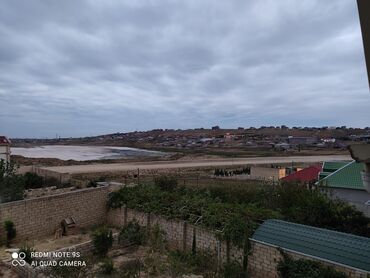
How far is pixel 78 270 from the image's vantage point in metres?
10.1

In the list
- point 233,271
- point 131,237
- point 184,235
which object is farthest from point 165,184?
point 233,271

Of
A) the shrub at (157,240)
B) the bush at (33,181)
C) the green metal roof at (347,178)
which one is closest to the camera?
the shrub at (157,240)

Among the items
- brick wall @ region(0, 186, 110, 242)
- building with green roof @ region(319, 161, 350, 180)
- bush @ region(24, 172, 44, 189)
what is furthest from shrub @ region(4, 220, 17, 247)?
building with green roof @ region(319, 161, 350, 180)

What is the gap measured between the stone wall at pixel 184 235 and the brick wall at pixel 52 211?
63.9 inches

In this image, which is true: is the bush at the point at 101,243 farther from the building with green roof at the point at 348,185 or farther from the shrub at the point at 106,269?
the building with green roof at the point at 348,185

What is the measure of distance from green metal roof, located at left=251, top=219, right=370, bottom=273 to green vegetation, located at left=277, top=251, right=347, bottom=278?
1.07ft

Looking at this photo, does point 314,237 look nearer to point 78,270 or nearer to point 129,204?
point 78,270

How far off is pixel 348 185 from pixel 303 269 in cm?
1488

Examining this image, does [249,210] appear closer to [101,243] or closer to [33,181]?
[101,243]

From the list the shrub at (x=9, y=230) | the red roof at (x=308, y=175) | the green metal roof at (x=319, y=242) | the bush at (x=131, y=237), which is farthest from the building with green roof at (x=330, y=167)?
the shrub at (x=9, y=230)

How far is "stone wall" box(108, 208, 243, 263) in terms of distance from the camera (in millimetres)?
12969

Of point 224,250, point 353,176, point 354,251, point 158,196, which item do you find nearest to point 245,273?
point 224,250

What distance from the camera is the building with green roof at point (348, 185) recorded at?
73.6ft

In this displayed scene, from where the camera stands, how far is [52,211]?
1738 centimetres
